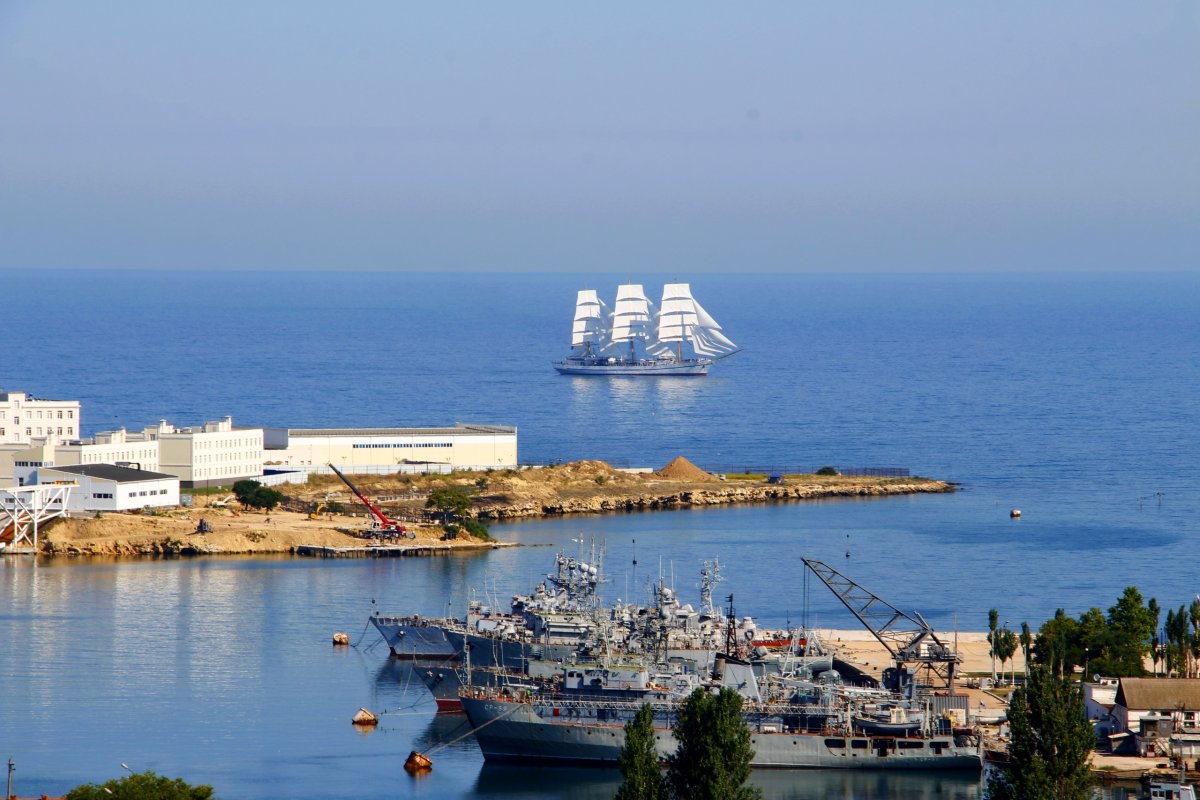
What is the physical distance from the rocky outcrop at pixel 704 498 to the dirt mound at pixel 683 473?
2.26 metres

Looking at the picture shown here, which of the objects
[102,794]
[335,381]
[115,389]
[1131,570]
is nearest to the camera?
[102,794]

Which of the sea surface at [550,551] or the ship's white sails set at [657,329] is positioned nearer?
the sea surface at [550,551]

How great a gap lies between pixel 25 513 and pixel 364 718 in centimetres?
2310

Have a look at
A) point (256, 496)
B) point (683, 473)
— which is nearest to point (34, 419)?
point (256, 496)

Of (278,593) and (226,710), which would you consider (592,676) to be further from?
(278,593)

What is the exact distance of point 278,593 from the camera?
49.0 meters

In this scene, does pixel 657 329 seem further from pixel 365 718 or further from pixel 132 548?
pixel 365 718

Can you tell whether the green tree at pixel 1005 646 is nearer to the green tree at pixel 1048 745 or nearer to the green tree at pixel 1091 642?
the green tree at pixel 1091 642

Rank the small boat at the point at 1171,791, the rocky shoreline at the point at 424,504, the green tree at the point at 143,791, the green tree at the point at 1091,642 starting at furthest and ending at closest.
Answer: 1. the rocky shoreline at the point at 424,504
2. the green tree at the point at 1091,642
3. the small boat at the point at 1171,791
4. the green tree at the point at 143,791

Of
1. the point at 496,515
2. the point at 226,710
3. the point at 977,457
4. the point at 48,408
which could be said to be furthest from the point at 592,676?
the point at 977,457

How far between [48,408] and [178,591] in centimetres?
2137

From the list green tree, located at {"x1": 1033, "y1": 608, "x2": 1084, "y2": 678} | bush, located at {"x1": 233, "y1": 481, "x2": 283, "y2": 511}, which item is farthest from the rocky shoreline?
green tree, located at {"x1": 1033, "y1": 608, "x2": 1084, "y2": 678}

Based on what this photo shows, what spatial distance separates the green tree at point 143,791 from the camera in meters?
25.8

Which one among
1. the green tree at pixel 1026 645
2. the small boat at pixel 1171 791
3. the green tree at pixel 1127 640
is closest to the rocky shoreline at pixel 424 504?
the green tree at pixel 1026 645
